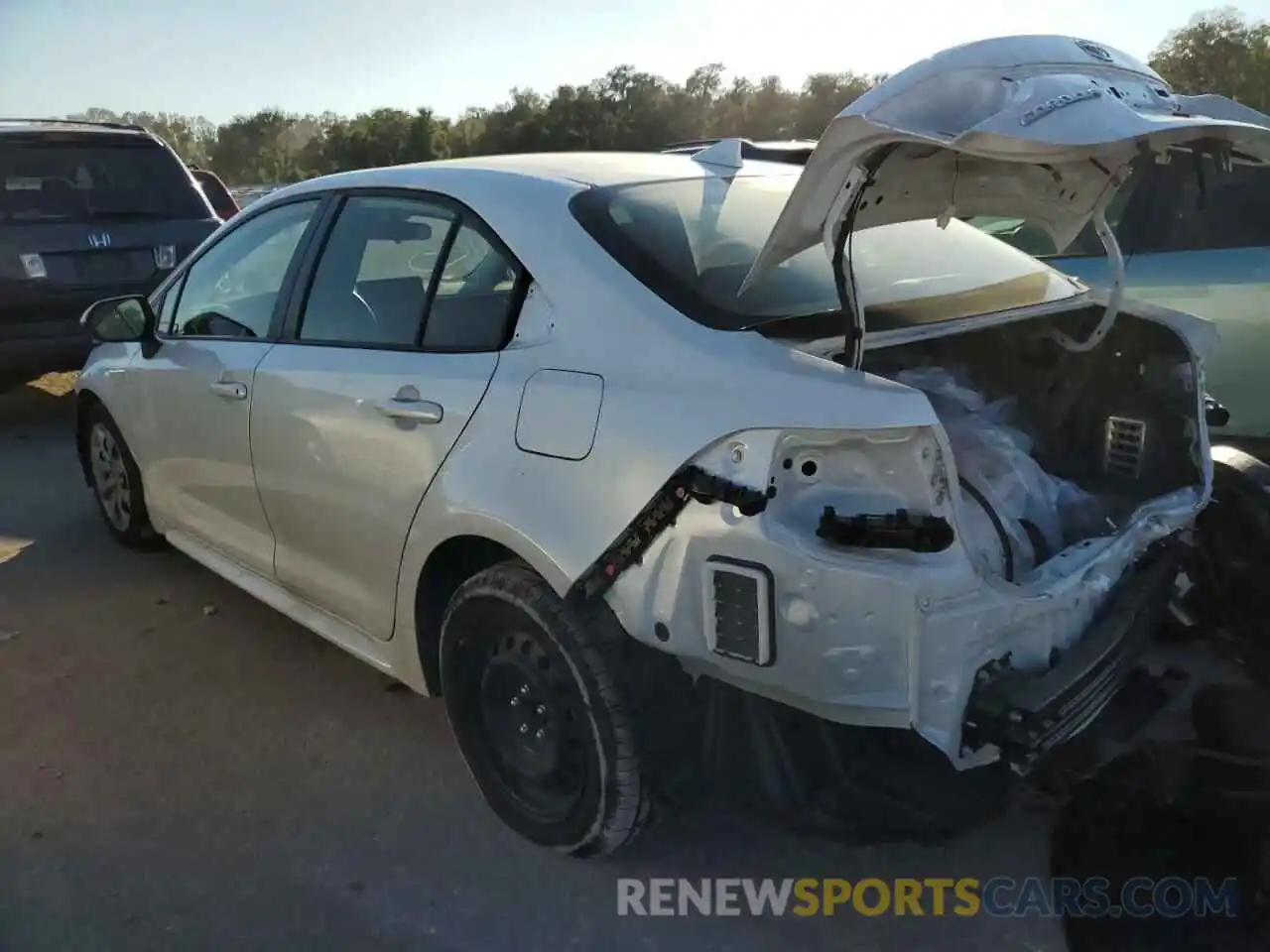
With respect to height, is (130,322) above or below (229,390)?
above

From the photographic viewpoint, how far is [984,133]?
209 centimetres

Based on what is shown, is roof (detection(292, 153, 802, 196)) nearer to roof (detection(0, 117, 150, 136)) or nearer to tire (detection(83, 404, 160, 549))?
tire (detection(83, 404, 160, 549))

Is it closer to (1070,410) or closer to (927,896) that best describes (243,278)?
(1070,410)

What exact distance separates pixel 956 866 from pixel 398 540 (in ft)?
5.48

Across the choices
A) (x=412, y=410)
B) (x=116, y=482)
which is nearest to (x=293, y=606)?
(x=412, y=410)

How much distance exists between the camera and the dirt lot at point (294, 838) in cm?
266

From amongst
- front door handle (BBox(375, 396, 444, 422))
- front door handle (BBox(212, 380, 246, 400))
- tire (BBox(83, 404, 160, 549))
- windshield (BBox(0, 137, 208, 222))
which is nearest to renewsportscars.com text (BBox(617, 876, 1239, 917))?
front door handle (BBox(375, 396, 444, 422))

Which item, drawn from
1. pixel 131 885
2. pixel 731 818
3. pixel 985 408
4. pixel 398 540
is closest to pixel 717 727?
pixel 731 818

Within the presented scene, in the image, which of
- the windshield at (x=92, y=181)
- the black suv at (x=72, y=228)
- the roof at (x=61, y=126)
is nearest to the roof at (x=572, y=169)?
the black suv at (x=72, y=228)

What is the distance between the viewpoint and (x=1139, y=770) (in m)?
2.79

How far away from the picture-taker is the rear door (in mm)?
2879

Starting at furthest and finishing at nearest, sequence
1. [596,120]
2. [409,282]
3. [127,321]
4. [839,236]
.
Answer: [596,120] < [127,321] < [409,282] < [839,236]

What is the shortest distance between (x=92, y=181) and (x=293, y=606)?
208 inches

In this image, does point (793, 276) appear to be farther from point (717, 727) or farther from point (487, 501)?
point (717, 727)
